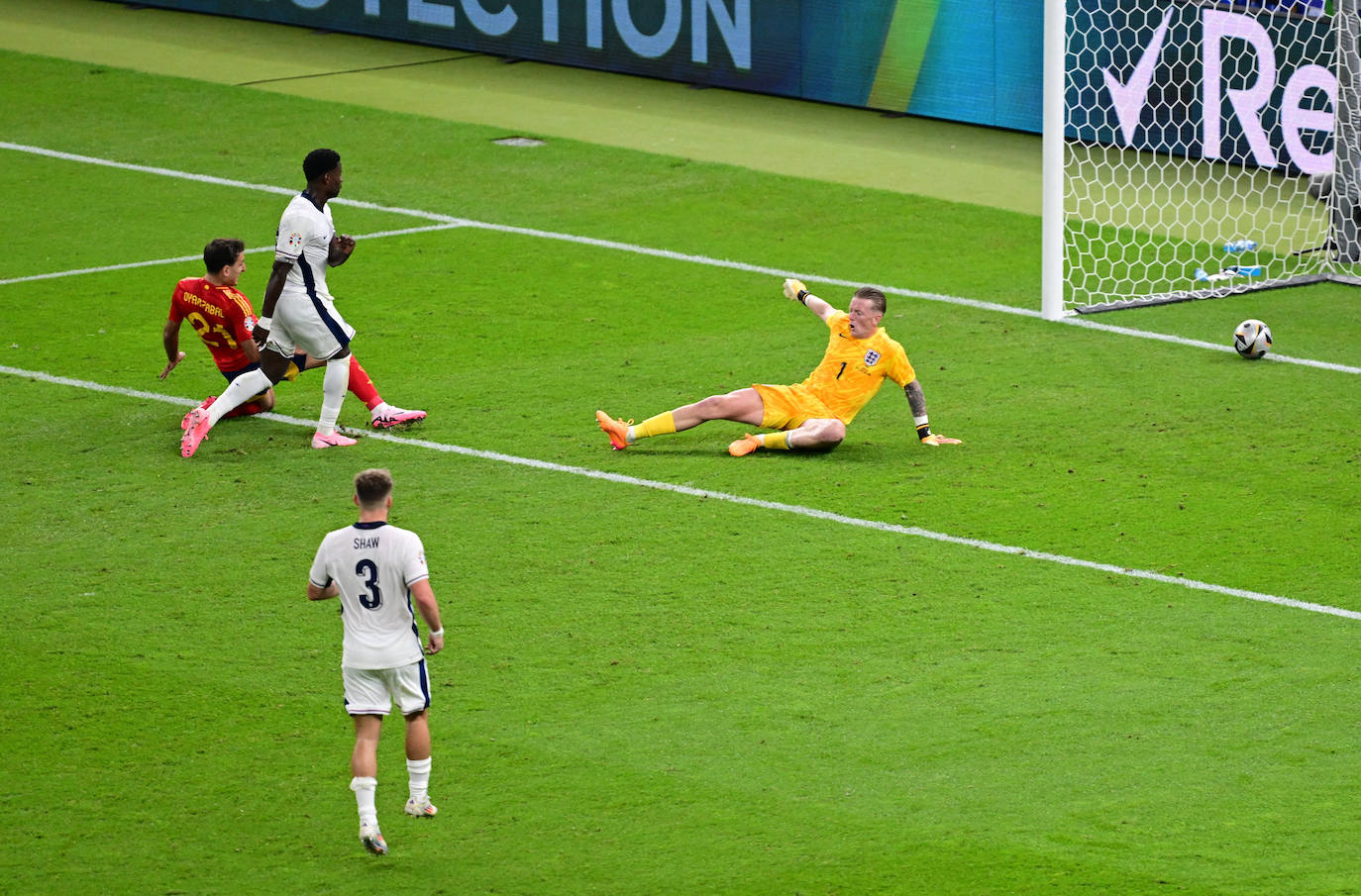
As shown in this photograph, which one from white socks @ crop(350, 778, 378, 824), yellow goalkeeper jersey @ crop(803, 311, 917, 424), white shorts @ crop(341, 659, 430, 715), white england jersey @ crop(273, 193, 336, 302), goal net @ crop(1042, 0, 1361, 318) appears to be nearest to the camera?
white socks @ crop(350, 778, 378, 824)

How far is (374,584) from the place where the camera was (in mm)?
6797

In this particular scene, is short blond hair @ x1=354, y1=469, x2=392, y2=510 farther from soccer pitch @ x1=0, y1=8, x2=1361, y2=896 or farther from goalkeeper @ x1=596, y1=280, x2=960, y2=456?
goalkeeper @ x1=596, y1=280, x2=960, y2=456

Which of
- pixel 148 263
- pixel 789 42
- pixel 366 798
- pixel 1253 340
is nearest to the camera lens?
Answer: pixel 366 798

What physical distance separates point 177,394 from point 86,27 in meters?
15.4

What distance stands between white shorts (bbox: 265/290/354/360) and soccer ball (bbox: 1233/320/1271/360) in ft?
19.7

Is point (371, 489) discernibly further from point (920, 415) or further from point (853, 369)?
point (920, 415)

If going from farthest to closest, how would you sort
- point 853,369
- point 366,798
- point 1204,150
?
point 1204,150
point 853,369
point 366,798

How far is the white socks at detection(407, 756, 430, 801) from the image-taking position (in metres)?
6.95

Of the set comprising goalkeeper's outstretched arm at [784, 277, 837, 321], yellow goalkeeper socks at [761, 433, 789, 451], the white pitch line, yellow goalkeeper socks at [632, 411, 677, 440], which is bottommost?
the white pitch line

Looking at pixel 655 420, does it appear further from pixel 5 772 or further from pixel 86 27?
pixel 86 27

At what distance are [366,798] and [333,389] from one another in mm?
5001

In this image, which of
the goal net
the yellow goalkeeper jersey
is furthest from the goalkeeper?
the goal net

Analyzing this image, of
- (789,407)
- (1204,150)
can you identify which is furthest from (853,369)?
(1204,150)

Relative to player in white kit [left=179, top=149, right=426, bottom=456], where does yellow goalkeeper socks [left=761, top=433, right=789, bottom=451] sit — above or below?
below
